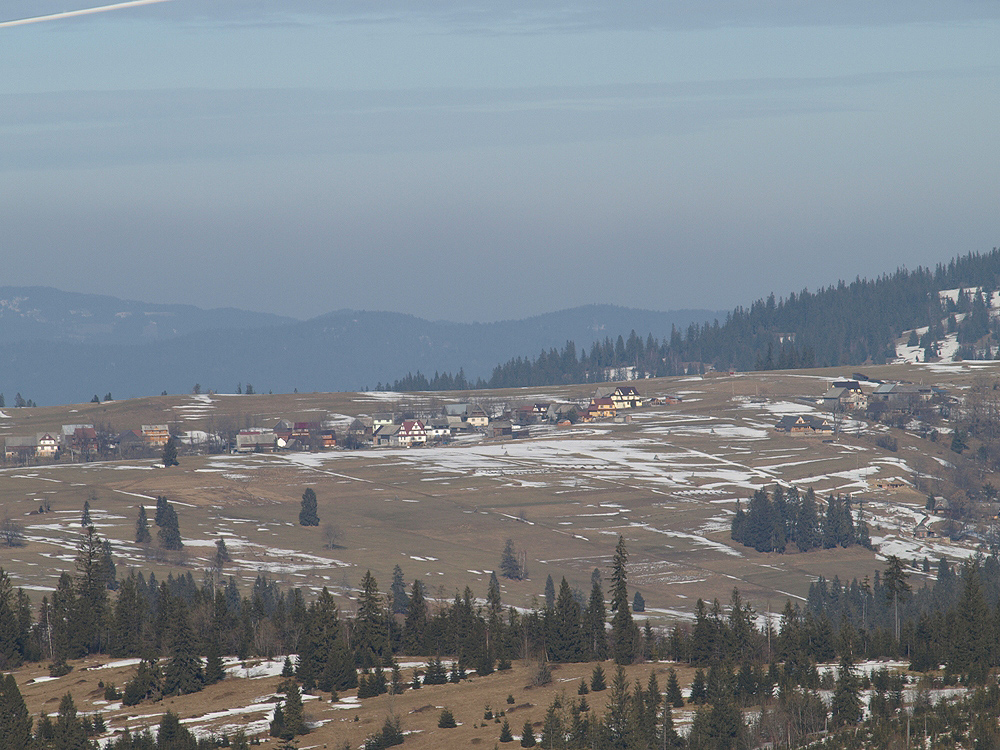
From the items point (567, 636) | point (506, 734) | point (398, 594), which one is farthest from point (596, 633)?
point (398, 594)

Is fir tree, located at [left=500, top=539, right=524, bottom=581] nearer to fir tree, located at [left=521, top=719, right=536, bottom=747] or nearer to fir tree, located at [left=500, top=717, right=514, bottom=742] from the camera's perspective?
fir tree, located at [left=500, top=717, right=514, bottom=742]

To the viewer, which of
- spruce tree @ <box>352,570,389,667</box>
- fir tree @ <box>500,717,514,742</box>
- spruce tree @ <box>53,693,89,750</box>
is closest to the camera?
spruce tree @ <box>53,693,89,750</box>

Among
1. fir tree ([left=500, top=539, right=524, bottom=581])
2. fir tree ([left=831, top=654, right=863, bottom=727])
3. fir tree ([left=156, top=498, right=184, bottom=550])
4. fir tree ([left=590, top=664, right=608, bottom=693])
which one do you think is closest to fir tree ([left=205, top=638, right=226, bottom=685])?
fir tree ([left=590, top=664, right=608, bottom=693])

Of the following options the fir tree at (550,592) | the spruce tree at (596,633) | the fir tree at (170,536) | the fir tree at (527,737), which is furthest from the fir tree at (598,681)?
the fir tree at (170,536)

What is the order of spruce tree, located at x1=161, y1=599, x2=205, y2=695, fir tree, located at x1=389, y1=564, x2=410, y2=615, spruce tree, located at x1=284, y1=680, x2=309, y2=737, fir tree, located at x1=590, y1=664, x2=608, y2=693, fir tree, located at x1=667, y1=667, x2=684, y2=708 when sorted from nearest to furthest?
spruce tree, located at x1=284, y1=680, x2=309, y2=737
fir tree, located at x1=667, y1=667, x2=684, y2=708
fir tree, located at x1=590, y1=664, x2=608, y2=693
spruce tree, located at x1=161, y1=599, x2=205, y2=695
fir tree, located at x1=389, y1=564, x2=410, y2=615

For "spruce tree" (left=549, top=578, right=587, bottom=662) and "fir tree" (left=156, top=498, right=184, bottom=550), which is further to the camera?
"fir tree" (left=156, top=498, right=184, bottom=550)

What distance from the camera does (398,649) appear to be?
→ 4557 inches

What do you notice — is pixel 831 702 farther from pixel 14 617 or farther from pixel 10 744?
pixel 14 617

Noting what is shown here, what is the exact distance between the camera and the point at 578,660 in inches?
4272

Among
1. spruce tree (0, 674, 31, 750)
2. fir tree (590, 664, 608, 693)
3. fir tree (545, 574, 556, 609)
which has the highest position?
spruce tree (0, 674, 31, 750)

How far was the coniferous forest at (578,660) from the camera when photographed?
7994cm

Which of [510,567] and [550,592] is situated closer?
[550,592]

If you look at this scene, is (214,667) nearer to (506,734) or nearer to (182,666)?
(182,666)

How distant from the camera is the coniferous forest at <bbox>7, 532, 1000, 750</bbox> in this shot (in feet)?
262
